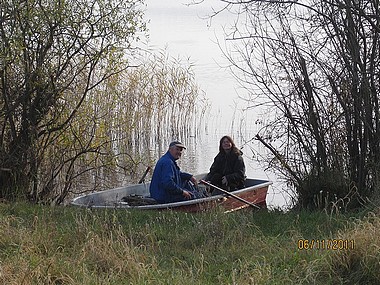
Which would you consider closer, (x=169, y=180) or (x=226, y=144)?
(x=169, y=180)

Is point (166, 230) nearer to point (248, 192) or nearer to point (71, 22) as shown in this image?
point (248, 192)

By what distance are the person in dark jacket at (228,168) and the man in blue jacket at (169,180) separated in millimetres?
1070

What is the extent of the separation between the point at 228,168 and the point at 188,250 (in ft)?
13.8

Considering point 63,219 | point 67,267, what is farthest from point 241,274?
point 63,219

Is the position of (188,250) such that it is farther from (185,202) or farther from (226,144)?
(226,144)

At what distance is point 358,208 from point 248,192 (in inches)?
81.3

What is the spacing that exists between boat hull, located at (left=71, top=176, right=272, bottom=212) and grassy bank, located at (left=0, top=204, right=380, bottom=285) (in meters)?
1.12

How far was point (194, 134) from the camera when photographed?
20.9 metres

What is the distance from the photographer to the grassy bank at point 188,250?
15.8 feet

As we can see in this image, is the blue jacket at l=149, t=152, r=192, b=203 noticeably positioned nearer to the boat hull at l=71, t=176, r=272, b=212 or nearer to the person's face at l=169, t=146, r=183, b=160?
the person's face at l=169, t=146, r=183, b=160
